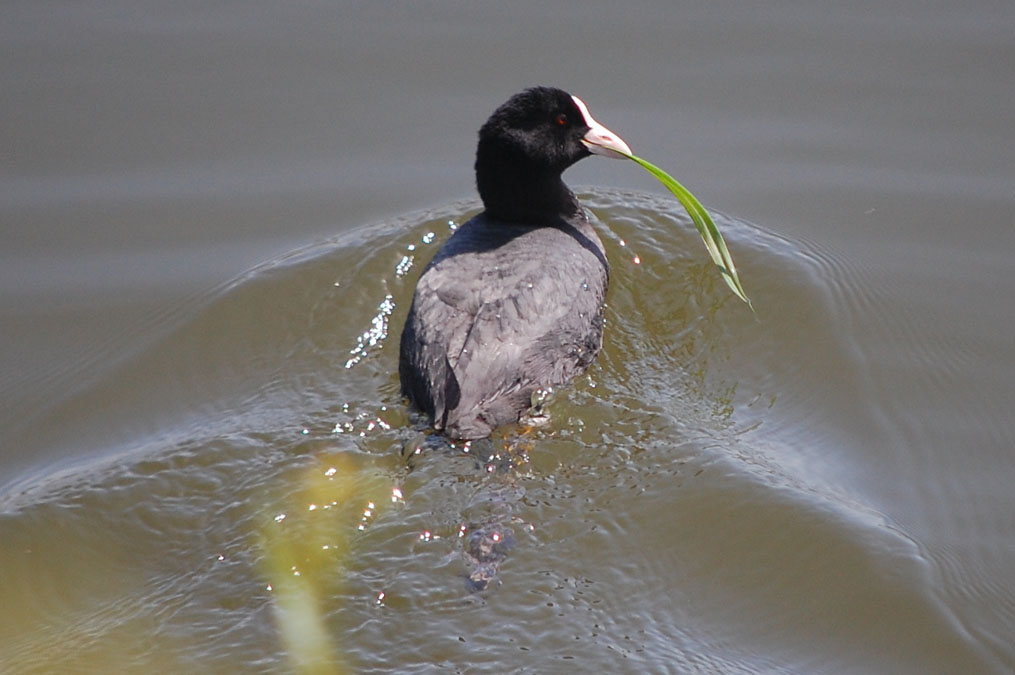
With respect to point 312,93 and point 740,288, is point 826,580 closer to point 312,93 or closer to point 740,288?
point 740,288

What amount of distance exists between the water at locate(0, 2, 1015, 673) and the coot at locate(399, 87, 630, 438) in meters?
0.19

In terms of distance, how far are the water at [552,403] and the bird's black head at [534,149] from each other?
0.60m

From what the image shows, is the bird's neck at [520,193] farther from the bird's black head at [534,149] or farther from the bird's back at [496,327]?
the bird's back at [496,327]

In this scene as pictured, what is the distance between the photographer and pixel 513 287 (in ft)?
17.7

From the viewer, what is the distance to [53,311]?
6.44m

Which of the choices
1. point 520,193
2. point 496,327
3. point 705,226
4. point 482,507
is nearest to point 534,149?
point 520,193

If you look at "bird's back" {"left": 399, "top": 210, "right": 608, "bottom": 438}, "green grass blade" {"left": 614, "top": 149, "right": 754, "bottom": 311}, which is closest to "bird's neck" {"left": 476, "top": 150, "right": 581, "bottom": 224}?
"bird's back" {"left": 399, "top": 210, "right": 608, "bottom": 438}

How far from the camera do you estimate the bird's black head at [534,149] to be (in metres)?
6.05

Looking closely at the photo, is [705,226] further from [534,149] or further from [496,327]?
[496,327]

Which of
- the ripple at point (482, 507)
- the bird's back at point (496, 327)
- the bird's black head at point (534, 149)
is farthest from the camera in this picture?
the bird's black head at point (534, 149)

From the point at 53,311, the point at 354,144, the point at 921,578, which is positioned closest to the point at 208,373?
the point at 53,311

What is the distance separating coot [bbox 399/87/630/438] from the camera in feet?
16.6

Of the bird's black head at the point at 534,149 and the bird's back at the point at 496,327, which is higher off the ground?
the bird's black head at the point at 534,149

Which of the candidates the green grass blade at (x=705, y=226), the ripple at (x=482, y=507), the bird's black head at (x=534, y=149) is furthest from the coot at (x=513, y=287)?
the green grass blade at (x=705, y=226)
